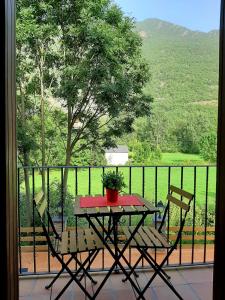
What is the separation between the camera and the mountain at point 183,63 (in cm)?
796

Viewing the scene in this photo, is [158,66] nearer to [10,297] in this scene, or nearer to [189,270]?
[189,270]

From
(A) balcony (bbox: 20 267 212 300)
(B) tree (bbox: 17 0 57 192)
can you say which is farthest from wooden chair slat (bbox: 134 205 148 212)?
(B) tree (bbox: 17 0 57 192)

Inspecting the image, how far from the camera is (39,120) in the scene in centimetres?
780

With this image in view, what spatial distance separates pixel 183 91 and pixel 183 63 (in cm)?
69

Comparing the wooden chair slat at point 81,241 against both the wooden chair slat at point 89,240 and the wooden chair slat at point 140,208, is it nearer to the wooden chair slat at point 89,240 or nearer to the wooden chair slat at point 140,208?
the wooden chair slat at point 89,240

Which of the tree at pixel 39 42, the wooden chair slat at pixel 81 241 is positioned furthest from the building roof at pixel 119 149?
the wooden chair slat at pixel 81 241

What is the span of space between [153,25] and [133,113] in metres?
2.41

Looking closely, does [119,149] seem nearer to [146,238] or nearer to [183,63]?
[183,63]

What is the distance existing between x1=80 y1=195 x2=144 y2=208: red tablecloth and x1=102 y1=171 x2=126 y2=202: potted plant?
49mm

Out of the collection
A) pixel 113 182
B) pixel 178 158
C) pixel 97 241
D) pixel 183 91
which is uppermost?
pixel 183 91

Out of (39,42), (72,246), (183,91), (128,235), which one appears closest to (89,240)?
(72,246)

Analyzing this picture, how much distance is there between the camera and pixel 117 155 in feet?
25.8

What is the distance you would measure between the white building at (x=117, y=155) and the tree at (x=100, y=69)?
0.21 metres

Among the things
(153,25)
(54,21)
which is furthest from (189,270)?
(153,25)
